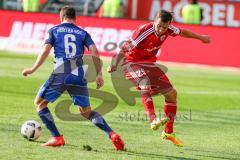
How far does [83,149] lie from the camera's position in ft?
33.5

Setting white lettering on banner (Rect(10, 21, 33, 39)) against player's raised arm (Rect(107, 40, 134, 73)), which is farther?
white lettering on banner (Rect(10, 21, 33, 39))

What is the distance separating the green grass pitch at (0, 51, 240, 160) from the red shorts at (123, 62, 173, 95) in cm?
80

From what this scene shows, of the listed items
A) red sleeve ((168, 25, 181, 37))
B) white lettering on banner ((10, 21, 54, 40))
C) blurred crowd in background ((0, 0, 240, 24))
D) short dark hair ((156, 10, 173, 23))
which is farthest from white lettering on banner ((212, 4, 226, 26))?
short dark hair ((156, 10, 173, 23))

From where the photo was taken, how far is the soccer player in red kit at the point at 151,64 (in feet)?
36.9

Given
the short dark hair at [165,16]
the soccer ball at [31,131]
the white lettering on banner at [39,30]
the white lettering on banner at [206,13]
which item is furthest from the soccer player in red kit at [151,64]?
the white lettering on banner at [206,13]

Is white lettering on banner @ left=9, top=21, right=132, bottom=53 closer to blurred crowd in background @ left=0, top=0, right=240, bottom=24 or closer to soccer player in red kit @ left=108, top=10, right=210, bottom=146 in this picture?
blurred crowd in background @ left=0, top=0, right=240, bottom=24

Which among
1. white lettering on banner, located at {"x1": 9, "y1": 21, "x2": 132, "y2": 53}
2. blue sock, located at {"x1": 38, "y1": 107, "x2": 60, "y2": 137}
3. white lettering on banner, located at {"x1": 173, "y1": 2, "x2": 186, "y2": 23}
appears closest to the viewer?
blue sock, located at {"x1": 38, "y1": 107, "x2": 60, "y2": 137}

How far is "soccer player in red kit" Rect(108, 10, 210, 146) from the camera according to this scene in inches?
442

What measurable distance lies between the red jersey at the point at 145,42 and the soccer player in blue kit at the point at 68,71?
4.28ft

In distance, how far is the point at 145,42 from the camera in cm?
1160

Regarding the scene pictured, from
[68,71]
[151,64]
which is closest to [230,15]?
[151,64]

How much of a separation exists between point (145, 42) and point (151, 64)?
0.61 metres

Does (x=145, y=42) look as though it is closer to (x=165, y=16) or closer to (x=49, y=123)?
(x=165, y=16)

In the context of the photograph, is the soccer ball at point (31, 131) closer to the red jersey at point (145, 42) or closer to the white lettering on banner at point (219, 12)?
the red jersey at point (145, 42)
